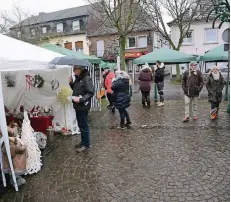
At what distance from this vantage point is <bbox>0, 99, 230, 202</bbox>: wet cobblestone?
13.2 feet

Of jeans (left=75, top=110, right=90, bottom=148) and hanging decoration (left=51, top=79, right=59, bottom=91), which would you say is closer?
→ jeans (left=75, top=110, right=90, bottom=148)

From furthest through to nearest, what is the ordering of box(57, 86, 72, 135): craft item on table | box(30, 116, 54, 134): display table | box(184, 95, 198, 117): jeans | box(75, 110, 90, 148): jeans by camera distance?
box(184, 95, 198, 117): jeans → box(57, 86, 72, 135): craft item on table → box(30, 116, 54, 134): display table → box(75, 110, 90, 148): jeans

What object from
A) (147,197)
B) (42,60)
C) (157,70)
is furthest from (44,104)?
(157,70)

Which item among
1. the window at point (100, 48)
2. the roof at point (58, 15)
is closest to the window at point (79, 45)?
the window at point (100, 48)

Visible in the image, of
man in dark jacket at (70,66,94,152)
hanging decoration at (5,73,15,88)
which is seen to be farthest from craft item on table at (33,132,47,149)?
hanging decoration at (5,73,15,88)

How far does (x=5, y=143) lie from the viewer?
13.6ft

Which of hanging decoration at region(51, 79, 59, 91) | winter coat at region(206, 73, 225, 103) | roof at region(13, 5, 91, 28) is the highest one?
roof at region(13, 5, 91, 28)

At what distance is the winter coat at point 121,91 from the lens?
7574 mm

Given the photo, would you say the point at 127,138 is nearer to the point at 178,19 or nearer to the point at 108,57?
the point at 178,19

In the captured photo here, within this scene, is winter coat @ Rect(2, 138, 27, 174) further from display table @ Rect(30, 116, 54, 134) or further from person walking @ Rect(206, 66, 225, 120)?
person walking @ Rect(206, 66, 225, 120)

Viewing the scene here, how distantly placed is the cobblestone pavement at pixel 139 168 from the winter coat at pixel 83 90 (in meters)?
1.02

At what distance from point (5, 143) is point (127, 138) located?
3321 millimetres

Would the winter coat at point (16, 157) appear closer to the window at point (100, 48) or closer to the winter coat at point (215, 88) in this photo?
the winter coat at point (215, 88)

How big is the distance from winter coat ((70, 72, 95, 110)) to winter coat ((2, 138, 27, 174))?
4.93 ft
